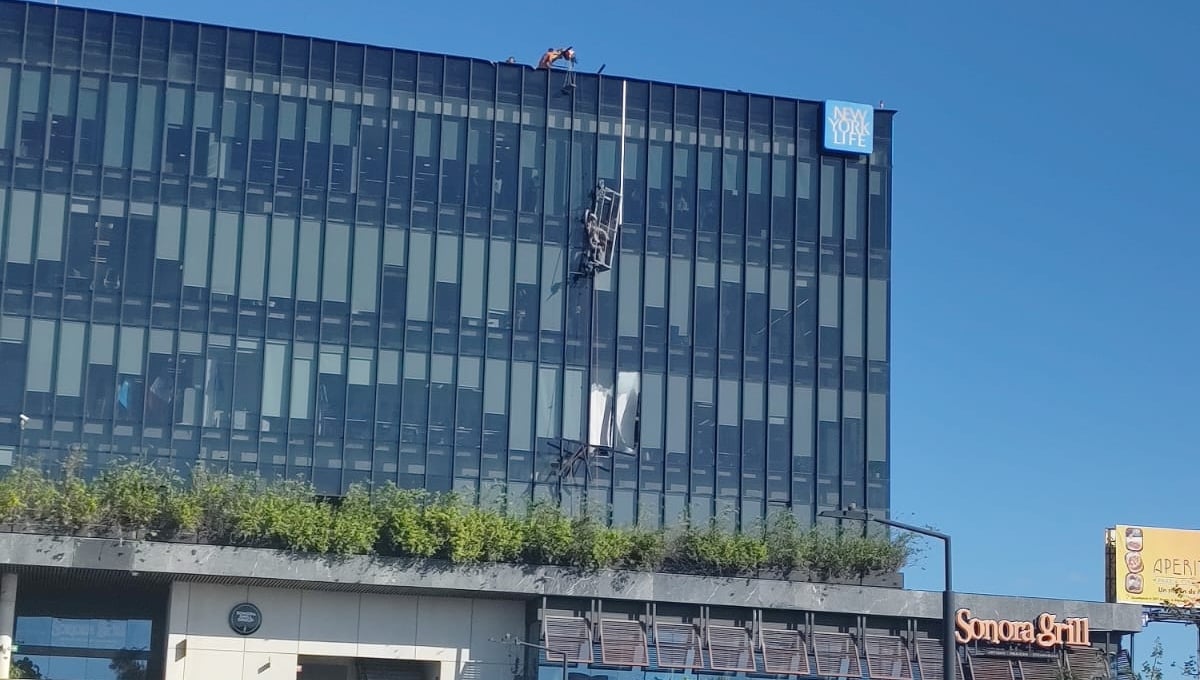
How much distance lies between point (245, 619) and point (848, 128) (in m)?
27.9

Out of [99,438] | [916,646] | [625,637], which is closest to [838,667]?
[916,646]

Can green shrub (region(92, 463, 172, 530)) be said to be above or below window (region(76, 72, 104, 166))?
below

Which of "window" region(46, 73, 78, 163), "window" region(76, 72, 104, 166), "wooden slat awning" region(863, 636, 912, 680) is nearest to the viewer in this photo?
"wooden slat awning" region(863, 636, 912, 680)

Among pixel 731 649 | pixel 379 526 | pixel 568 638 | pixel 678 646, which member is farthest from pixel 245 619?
pixel 731 649

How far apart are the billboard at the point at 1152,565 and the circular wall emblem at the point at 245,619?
31.0 m

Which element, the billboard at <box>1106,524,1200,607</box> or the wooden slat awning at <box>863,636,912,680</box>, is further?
the billboard at <box>1106,524,1200,607</box>

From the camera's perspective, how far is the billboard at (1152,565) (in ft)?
217

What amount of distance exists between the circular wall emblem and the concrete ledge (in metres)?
1.03

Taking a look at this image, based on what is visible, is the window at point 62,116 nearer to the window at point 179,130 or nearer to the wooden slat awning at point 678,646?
the window at point 179,130

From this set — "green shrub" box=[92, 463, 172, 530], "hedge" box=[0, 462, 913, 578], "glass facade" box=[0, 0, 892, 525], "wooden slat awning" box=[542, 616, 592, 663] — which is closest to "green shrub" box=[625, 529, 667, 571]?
"hedge" box=[0, 462, 913, 578]

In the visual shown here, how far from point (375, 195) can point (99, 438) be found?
12184 mm

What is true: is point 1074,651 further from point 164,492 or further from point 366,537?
point 164,492

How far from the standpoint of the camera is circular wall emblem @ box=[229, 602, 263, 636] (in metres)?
54.5

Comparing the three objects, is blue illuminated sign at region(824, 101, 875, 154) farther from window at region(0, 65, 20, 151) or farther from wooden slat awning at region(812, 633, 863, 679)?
window at region(0, 65, 20, 151)
